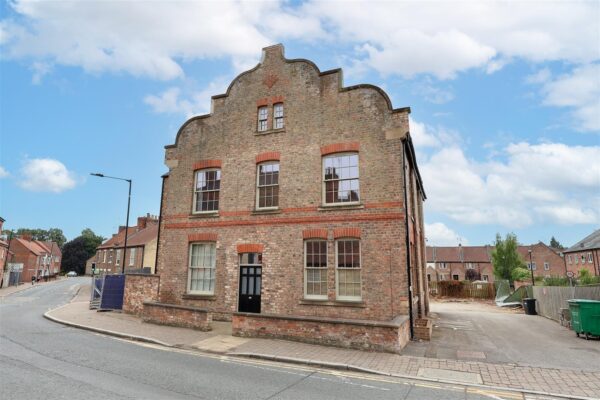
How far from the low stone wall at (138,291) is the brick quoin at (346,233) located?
29.9 ft

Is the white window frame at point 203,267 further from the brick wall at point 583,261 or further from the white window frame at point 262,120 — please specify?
the brick wall at point 583,261

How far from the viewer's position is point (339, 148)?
14188 mm

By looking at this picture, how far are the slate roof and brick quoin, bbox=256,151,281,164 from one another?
52349mm

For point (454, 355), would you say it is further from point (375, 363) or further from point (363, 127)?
point (363, 127)

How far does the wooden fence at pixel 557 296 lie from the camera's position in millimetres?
15236

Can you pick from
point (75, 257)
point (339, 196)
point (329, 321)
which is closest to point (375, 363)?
point (329, 321)

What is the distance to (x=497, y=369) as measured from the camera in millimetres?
8617

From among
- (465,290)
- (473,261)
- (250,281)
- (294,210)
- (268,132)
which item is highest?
(268,132)

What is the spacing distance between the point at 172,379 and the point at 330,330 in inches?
197

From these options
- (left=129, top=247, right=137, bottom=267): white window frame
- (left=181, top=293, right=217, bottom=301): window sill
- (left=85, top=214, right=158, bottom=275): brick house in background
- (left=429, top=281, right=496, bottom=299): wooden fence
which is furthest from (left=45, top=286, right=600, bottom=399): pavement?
(left=129, top=247, right=137, bottom=267): white window frame

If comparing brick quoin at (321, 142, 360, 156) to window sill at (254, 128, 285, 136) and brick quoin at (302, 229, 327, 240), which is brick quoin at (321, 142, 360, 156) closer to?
window sill at (254, 128, 285, 136)

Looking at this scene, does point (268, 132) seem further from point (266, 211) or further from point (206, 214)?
point (206, 214)

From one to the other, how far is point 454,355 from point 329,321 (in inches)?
143

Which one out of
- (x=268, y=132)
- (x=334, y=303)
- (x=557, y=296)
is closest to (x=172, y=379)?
(x=334, y=303)
